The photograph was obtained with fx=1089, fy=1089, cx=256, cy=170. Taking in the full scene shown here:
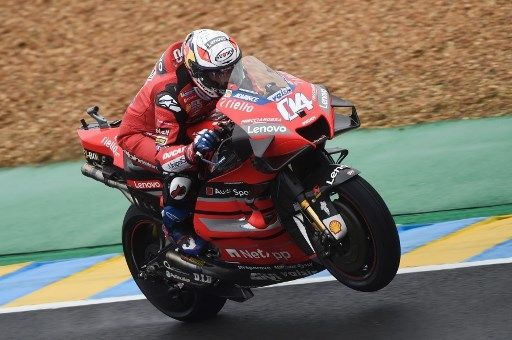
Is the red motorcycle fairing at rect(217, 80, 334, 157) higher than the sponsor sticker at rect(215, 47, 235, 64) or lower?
lower

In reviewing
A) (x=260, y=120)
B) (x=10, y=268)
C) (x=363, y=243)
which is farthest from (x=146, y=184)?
(x=10, y=268)

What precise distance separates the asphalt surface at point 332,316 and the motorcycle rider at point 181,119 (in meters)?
0.62

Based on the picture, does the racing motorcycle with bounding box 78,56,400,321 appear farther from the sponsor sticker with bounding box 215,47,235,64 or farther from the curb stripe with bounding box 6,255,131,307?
the curb stripe with bounding box 6,255,131,307

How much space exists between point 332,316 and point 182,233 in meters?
1.06

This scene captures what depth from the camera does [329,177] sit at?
590cm

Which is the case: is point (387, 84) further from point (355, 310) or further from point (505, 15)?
point (355, 310)

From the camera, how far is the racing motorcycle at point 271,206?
→ 5879 millimetres

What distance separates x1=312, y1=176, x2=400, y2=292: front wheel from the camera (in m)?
5.81

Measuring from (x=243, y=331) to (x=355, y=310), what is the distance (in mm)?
700

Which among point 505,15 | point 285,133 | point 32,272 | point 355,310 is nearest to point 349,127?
point 285,133

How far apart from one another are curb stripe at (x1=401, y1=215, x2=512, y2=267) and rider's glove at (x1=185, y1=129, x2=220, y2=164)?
6.18 feet

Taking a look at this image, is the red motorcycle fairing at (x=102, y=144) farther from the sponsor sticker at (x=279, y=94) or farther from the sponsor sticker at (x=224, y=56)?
the sponsor sticker at (x=279, y=94)

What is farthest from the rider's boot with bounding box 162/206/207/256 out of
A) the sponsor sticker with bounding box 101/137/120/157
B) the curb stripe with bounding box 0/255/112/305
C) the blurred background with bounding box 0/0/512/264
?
the blurred background with bounding box 0/0/512/264

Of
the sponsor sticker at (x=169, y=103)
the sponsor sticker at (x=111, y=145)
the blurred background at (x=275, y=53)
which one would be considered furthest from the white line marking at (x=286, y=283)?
the blurred background at (x=275, y=53)
